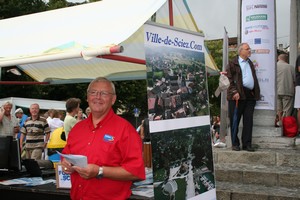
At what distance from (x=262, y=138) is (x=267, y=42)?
1672 millimetres

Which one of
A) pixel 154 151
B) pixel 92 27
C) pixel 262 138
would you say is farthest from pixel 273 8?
pixel 154 151

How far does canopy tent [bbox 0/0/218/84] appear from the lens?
3.24 meters

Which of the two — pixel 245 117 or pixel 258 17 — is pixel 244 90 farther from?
pixel 258 17

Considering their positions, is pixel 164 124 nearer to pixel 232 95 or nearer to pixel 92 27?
pixel 92 27

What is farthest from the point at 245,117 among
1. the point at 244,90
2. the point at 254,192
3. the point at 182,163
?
the point at 182,163

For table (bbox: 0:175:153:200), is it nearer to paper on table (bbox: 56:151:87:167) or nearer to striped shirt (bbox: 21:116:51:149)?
paper on table (bbox: 56:151:87:167)

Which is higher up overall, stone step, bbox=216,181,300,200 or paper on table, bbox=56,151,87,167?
paper on table, bbox=56,151,87,167

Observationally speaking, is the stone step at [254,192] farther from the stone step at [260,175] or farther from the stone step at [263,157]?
the stone step at [263,157]

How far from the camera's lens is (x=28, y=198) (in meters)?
4.06

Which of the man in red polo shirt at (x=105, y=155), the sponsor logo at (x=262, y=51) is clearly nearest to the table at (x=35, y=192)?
the man in red polo shirt at (x=105, y=155)

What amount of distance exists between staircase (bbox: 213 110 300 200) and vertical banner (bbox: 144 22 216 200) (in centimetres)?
160

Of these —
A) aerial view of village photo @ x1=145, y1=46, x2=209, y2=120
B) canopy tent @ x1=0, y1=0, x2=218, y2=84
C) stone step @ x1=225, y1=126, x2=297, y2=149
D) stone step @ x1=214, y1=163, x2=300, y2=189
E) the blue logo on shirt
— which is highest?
canopy tent @ x1=0, y1=0, x2=218, y2=84

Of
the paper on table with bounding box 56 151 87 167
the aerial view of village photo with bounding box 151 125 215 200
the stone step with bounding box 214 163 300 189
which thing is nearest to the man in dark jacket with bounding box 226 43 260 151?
the stone step with bounding box 214 163 300 189

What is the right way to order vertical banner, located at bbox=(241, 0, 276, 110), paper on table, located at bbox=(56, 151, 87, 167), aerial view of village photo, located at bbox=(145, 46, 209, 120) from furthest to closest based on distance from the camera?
vertical banner, located at bbox=(241, 0, 276, 110), aerial view of village photo, located at bbox=(145, 46, 209, 120), paper on table, located at bbox=(56, 151, 87, 167)
